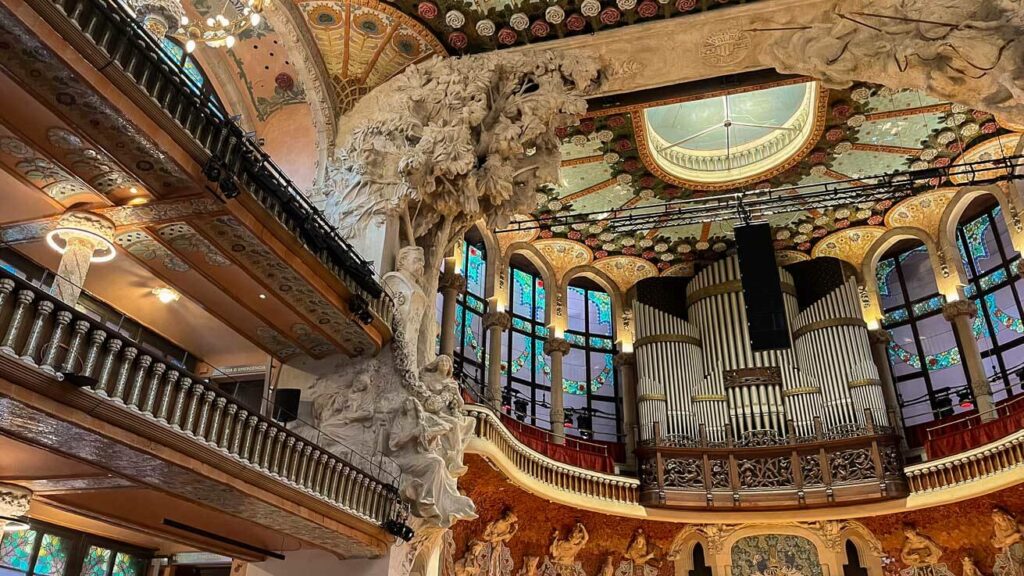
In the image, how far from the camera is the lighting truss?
15172 millimetres

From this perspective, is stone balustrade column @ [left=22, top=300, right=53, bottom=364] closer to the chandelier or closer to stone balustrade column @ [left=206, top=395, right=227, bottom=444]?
stone balustrade column @ [left=206, top=395, right=227, bottom=444]

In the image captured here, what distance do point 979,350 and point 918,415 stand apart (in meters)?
1.80

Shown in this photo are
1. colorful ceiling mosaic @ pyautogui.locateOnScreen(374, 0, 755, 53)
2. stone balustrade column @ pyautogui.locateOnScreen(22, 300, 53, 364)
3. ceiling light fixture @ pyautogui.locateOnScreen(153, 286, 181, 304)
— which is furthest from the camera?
colorful ceiling mosaic @ pyautogui.locateOnScreen(374, 0, 755, 53)

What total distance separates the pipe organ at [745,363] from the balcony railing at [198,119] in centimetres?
893

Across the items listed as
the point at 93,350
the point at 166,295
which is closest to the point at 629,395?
the point at 166,295

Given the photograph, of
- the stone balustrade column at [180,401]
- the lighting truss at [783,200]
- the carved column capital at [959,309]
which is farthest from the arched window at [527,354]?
Answer: the stone balustrade column at [180,401]

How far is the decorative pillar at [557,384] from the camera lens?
16.9m

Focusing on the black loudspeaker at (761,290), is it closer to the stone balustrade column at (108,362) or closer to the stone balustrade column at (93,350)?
the stone balustrade column at (108,362)

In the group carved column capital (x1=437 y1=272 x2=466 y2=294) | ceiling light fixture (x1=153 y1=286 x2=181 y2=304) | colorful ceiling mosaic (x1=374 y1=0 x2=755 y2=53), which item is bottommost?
ceiling light fixture (x1=153 y1=286 x2=181 y2=304)

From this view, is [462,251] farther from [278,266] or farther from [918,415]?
[918,415]

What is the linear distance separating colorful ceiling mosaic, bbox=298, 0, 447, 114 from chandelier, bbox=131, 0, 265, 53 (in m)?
3.70

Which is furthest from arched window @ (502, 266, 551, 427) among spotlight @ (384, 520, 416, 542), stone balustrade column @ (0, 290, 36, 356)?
stone balustrade column @ (0, 290, 36, 356)

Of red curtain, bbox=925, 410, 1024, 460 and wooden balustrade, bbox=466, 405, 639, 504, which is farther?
red curtain, bbox=925, 410, 1024, 460

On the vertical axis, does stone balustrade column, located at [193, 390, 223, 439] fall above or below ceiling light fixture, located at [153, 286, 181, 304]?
below
